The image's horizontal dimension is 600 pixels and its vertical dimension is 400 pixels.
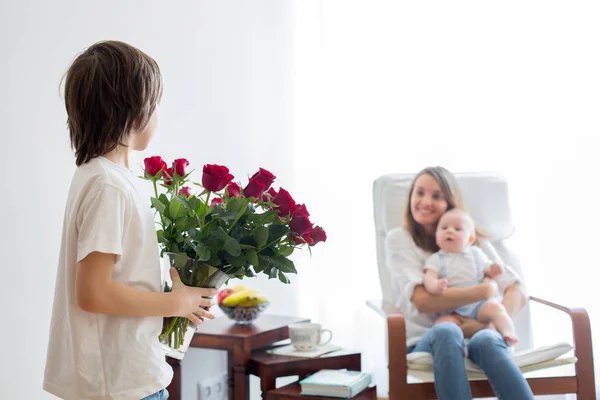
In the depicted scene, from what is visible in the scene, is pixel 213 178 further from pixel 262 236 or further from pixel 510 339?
pixel 510 339

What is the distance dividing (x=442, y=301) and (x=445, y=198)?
384 mm

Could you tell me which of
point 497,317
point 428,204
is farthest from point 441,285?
point 428,204

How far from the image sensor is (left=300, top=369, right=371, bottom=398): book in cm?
183

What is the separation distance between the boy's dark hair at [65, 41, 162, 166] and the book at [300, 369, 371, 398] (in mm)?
1082

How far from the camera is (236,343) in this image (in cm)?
203

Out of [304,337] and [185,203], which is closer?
[185,203]

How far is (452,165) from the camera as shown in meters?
2.90

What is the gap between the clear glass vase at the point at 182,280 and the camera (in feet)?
3.43

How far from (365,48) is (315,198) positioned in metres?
0.72

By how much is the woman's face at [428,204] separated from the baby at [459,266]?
0.04 meters

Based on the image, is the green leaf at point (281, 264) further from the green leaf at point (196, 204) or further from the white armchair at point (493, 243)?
the white armchair at point (493, 243)

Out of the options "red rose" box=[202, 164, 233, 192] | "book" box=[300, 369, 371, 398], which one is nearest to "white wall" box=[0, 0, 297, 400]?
"book" box=[300, 369, 371, 398]

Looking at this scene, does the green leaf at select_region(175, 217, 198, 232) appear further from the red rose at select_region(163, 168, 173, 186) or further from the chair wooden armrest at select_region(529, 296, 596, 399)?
the chair wooden armrest at select_region(529, 296, 596, 399)

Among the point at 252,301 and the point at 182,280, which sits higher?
the point at 182,280
